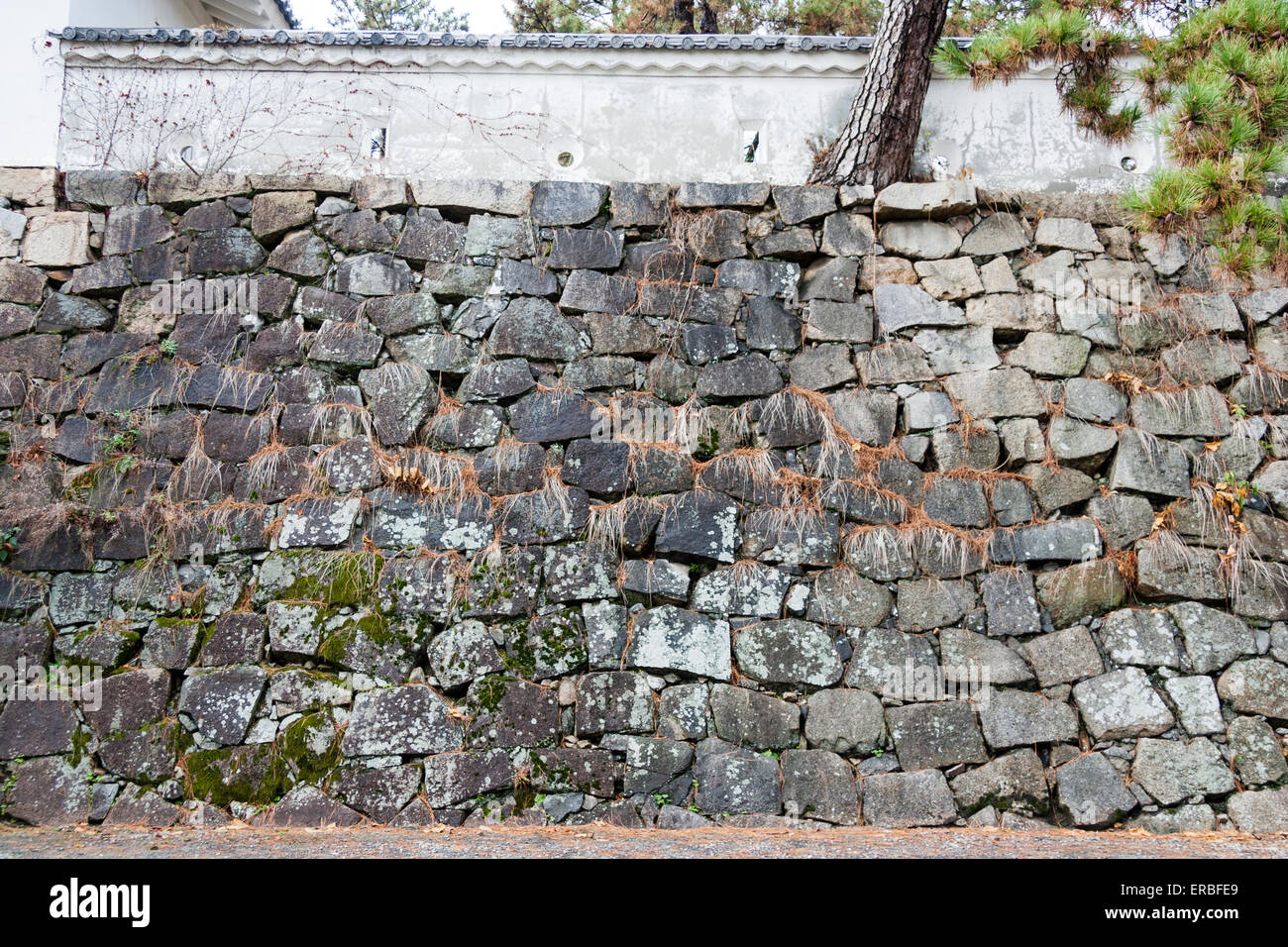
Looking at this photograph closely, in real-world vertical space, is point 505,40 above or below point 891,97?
above

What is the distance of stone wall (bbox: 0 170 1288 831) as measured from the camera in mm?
4262

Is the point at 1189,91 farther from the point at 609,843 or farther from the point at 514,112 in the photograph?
the point at 609,843

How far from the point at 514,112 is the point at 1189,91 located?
3.73 m

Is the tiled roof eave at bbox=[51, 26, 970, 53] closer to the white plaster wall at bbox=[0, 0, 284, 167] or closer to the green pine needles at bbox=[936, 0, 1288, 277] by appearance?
the white plaster wall at bbox=[0, 0, 284, 167]

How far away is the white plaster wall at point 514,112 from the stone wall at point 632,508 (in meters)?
0.50

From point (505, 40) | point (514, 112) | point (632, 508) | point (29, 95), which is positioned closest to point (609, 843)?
point (632, 508)

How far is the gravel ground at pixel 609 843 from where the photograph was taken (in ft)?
11.6

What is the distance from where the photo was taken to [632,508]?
4.66m

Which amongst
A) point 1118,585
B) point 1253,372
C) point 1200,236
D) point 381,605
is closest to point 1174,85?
point 1200,236

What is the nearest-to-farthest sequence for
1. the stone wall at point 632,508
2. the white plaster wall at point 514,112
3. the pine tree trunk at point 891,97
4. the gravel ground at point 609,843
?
1. the gravel ground at point 609,843
2. the stone wall at point 632,508
3. the pine tree trunk at point 891,97
4. the white plaster wall at point 514,112

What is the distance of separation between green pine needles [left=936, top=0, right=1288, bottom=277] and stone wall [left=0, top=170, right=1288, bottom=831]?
304mm

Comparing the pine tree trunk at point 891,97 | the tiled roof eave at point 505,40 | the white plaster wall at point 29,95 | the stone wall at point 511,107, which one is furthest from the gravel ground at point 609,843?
the tiled roof eave at point 505,40

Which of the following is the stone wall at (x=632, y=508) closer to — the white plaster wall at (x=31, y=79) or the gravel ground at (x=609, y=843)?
the gravel ground at (x=609, y=843)

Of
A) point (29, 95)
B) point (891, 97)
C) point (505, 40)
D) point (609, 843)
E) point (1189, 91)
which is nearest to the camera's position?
point (609, 843)
